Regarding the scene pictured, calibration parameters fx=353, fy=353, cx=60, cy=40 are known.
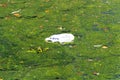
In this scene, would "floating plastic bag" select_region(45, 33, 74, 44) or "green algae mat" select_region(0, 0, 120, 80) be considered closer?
"green algae mat" select_region(0, 0, 120, 80)

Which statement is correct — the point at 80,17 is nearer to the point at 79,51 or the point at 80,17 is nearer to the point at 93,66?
the point at 79,51

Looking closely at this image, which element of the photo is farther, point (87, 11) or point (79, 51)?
point (87, 11)

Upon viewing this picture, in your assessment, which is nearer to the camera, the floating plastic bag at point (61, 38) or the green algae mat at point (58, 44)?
the green algae mat at point (58, 44)

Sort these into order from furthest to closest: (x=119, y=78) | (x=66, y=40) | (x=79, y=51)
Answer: (x=66, y=40) → (x=79, y=51) → (x=119, y=78)

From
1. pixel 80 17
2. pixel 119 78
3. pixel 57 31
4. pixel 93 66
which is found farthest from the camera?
pixel 80 17

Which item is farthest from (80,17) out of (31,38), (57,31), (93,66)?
(93,66)
